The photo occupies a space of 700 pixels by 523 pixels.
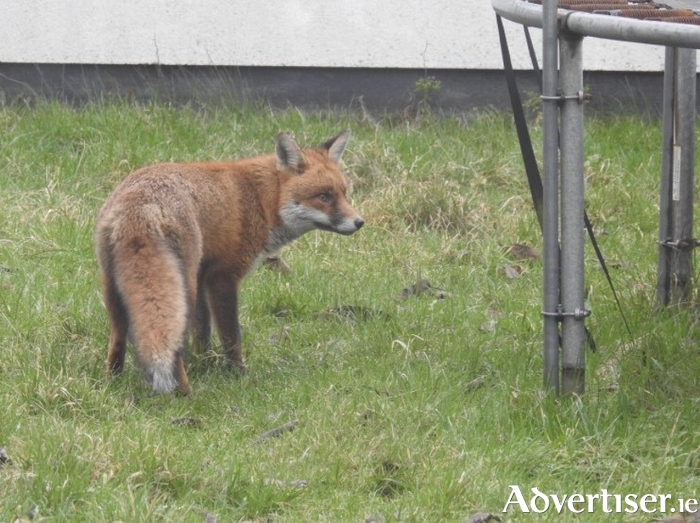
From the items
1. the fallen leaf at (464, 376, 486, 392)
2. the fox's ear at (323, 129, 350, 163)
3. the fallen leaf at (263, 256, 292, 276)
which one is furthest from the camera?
the fallen leaf at (263, 256, 292, 276)

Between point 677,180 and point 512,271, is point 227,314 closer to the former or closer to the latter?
point 512,271

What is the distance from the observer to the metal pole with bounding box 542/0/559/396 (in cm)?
412

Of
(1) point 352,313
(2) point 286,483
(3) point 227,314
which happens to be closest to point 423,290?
(1) point 352,313

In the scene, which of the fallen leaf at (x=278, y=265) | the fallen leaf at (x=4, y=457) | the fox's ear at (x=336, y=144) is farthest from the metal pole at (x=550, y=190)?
the fallen leaf at (x=278, y=265)

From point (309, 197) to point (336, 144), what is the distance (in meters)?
0.51

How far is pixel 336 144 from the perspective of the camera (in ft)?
19.6

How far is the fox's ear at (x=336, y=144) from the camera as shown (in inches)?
235

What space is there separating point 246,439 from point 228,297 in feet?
3.58

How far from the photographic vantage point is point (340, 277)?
6.22 meters

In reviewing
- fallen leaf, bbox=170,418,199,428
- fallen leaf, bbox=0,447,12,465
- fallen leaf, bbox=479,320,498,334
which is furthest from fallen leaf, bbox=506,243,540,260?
fallen leaf, bbox=0,447,12,465

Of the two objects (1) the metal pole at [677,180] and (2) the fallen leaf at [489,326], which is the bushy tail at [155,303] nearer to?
(2) the fallen leaf at [489,326]

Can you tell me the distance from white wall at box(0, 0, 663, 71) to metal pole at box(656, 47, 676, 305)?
353 cm

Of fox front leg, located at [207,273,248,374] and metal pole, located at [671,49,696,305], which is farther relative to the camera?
metal pole, located at [671,49,696,305]

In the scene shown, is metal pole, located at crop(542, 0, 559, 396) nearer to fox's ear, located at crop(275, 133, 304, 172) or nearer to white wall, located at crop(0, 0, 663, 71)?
fox's ear, located at crop(275, 133, 304, 172)
